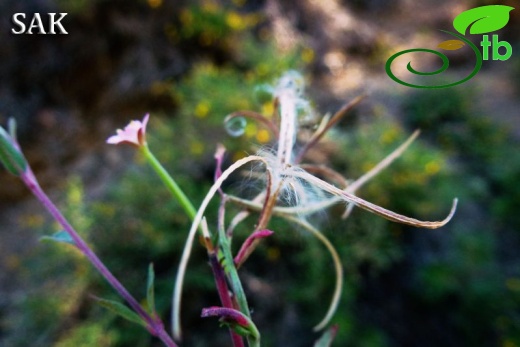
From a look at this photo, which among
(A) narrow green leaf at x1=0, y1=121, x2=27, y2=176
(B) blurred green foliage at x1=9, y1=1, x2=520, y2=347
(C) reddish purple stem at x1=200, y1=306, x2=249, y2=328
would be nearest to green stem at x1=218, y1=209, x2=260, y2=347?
(C) reddish purple stem at x1=200, y1=306, x2=249, y2=328

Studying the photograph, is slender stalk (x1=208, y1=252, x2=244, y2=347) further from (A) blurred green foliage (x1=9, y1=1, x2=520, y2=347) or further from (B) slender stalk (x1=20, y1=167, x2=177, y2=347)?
(A) blurred green foliage (x1=9, y1=1, x2=520, y2=347)

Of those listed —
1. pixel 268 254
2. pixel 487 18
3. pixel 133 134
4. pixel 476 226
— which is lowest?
pixel 268 254

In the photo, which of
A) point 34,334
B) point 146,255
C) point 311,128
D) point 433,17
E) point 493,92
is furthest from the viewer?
point 433,17

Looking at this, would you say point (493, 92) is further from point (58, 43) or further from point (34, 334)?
point (34, 334)

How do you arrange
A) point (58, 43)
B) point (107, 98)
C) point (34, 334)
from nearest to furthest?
point (34, 334) → point (58, 43) → point (107, 98)

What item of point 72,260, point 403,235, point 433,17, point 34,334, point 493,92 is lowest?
point 34,334

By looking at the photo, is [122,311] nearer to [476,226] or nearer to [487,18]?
[487,18]

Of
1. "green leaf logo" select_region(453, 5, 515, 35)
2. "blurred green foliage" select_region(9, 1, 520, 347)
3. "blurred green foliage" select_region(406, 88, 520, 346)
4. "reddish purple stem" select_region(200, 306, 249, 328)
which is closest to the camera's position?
"reddish purple stem" select_region(200, 306, 249, 328)

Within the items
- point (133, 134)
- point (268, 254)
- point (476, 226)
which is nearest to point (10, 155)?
point (133, 134)

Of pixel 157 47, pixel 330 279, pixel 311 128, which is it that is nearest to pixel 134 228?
pixel 330 279
